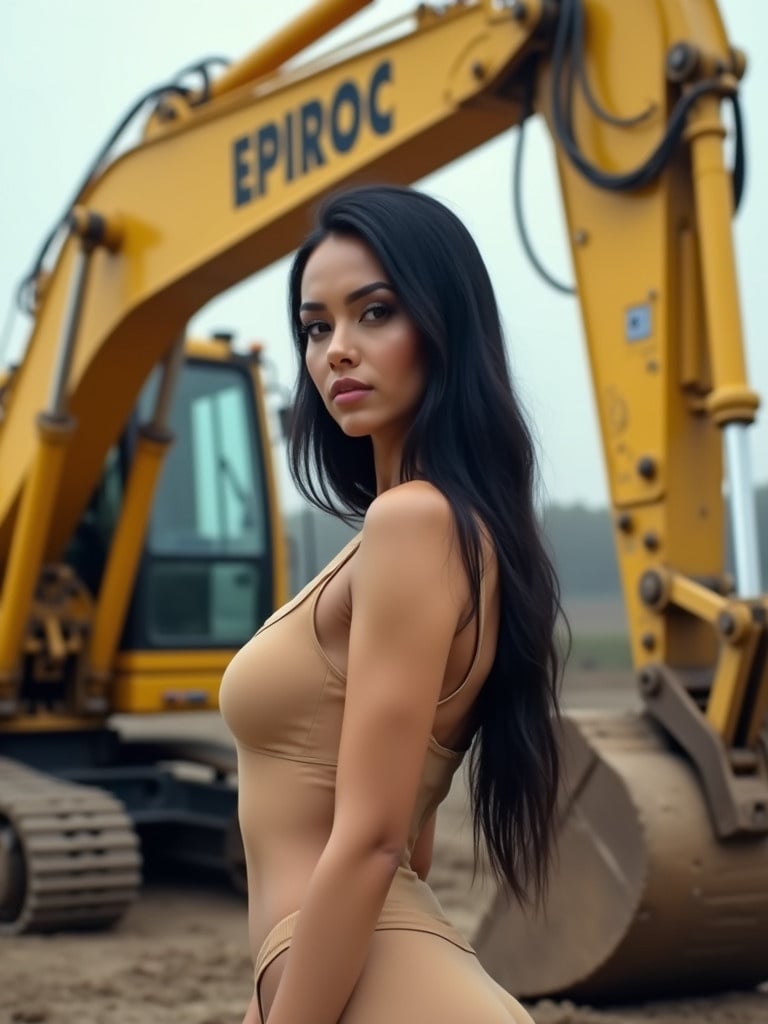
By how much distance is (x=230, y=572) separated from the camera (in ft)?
24.4

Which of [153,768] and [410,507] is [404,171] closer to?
[153,768]

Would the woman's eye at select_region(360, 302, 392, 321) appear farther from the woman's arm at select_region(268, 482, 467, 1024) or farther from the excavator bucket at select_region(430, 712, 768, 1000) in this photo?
the excavator bucket at select_region(430, 712, 768, 1000)

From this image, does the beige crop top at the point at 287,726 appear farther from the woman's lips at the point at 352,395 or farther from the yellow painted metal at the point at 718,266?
the yellow painted metal at the point at 718,266

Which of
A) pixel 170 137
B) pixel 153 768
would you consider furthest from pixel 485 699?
pixel 153 768

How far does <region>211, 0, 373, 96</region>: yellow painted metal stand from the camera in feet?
18.6

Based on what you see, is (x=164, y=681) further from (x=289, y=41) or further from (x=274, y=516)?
(x=289, y=41)

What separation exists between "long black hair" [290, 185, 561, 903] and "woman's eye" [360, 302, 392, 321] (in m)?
0.02

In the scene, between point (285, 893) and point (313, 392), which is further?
point (313, 392)

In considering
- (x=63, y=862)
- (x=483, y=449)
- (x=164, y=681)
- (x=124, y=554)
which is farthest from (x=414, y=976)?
(x=164, y=681)

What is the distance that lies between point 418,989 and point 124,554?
560 cm

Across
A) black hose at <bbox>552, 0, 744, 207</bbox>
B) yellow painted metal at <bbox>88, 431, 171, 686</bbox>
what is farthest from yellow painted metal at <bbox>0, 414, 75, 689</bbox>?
black hose at <bbox>552, 0, 744, 207</bbox>

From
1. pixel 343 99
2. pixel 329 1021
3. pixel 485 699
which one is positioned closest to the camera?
pixel 329 1021

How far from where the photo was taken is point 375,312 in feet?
5.08

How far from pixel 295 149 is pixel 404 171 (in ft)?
1.63
